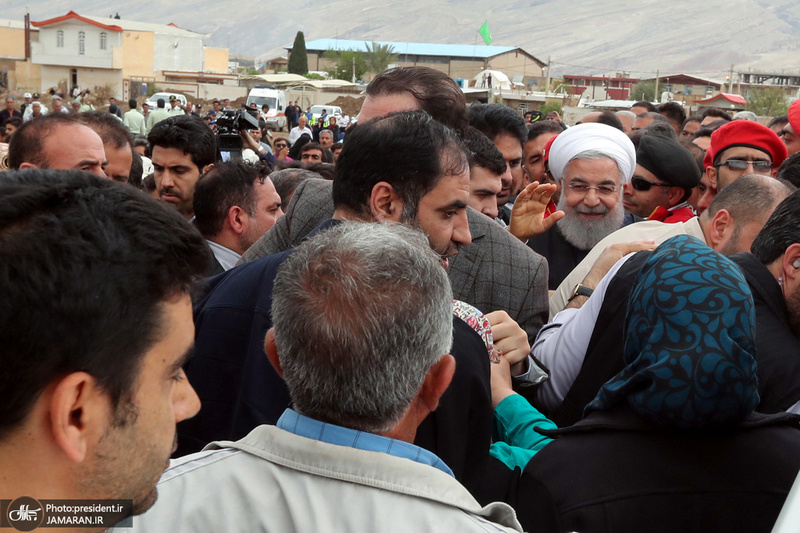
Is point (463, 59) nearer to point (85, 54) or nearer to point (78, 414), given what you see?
point (85, 54)

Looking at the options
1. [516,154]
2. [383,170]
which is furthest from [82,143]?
[516,154]

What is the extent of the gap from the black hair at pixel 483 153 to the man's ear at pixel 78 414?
2.85 meters

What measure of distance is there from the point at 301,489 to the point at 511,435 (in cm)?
86

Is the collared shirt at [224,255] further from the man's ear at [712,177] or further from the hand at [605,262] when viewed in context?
the man's ear at [712,177]

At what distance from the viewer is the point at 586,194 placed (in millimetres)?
4293

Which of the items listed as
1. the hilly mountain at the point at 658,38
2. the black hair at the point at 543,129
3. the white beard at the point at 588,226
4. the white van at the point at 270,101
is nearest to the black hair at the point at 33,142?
the white beard at the point at 588,226

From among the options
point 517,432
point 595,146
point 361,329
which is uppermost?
point 595,146

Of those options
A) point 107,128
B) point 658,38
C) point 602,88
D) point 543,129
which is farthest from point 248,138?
point 658,38

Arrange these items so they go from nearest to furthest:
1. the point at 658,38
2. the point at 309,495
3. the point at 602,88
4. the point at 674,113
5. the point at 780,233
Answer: the point at 309,495
the point at 780,233
the point at 674,113
the point at 602,88
the point at 658,38

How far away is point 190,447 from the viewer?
7.48ft

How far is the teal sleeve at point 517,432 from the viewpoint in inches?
75.7

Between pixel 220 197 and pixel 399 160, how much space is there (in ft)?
5.86

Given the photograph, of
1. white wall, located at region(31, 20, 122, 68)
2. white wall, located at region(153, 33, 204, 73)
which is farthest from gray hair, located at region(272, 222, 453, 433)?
white wall, located at region(153, 33, 204, 73)

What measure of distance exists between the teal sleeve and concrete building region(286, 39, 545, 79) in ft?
307
